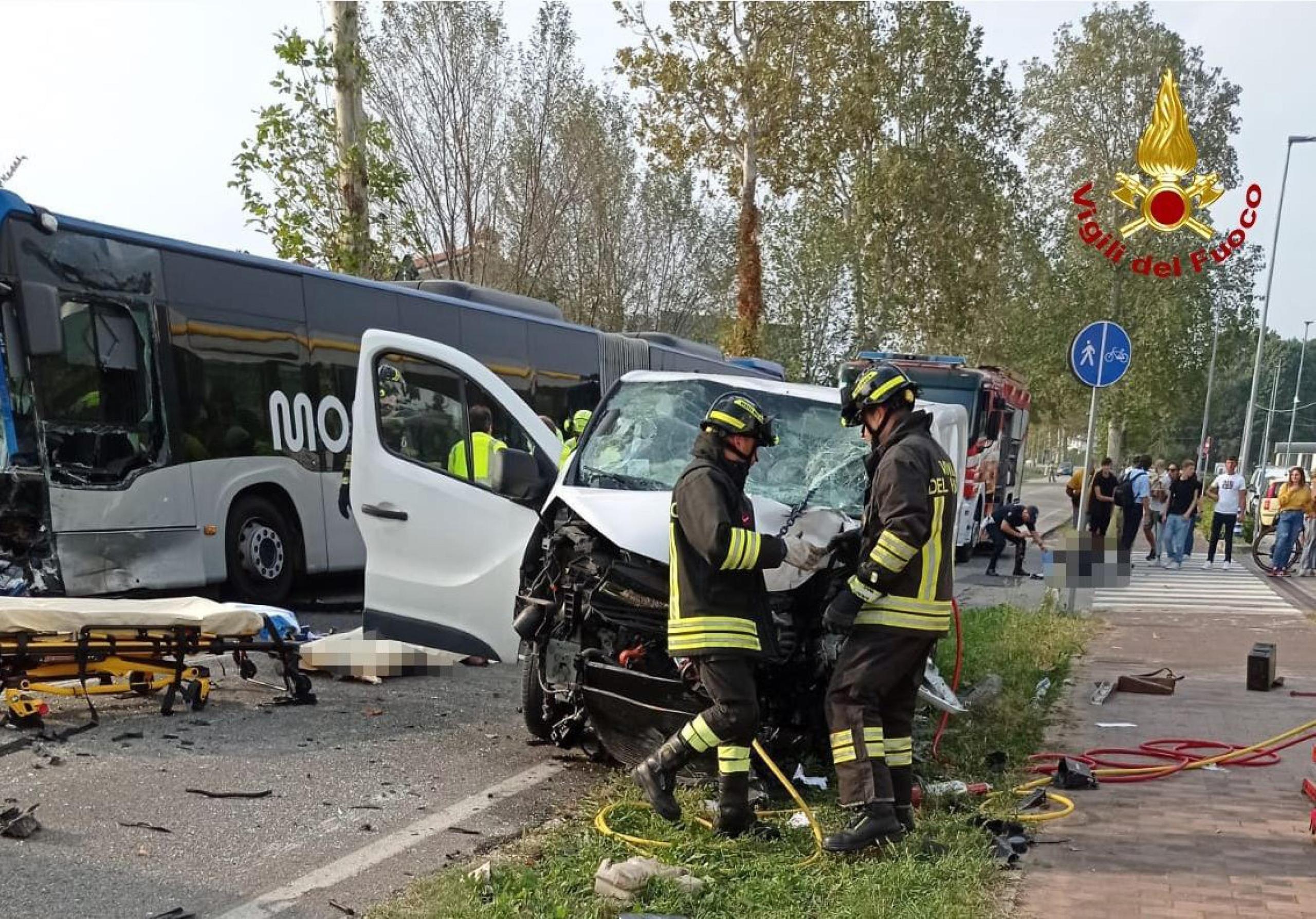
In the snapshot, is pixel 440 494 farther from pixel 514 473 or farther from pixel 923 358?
A: pixel 923 358

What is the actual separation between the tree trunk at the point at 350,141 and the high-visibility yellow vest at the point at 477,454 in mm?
8667

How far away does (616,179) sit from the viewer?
1137 inches

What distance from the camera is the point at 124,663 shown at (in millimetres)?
5746

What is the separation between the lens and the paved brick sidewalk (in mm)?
4020

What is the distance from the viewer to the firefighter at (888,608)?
14.5 ft

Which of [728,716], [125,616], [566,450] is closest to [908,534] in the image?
[728,716]

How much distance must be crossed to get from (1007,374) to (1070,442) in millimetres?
75208

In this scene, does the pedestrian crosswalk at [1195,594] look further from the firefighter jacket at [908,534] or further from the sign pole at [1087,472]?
the firefighter jacket at [908,534]

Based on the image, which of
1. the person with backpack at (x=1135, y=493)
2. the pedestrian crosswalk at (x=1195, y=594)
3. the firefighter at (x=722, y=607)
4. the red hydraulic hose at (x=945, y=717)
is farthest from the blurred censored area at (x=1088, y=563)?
the person with backpack at (x=1135, y=493)

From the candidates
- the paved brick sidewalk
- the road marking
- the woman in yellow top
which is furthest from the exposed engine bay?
the woman in yellow top

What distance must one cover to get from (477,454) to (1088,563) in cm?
515

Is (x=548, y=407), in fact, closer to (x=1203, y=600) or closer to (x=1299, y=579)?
(x=1203, y=600)

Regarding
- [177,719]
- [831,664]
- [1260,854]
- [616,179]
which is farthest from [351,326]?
[616,179]

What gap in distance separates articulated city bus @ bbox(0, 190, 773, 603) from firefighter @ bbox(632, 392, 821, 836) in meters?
2.20
